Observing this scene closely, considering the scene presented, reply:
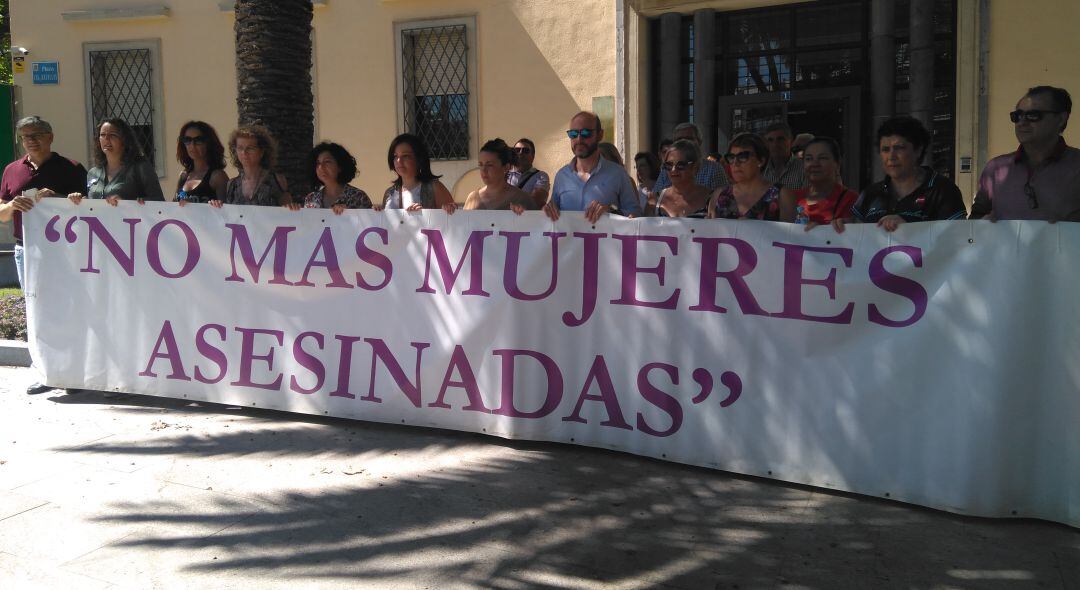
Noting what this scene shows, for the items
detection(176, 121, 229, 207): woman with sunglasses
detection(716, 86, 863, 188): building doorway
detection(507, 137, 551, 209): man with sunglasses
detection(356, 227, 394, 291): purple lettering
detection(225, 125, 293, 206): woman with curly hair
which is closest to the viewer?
detection(356, 227, 394, 291): purple lettering

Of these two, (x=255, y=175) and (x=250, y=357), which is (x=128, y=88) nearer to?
(x=255, y=175)

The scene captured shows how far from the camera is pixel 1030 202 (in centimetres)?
441

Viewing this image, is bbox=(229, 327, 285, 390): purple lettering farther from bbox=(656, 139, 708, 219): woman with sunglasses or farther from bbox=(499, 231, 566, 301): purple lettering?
bbox=(656, 139, 708, 219): woman with sunglasses

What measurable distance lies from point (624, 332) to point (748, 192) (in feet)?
3.48

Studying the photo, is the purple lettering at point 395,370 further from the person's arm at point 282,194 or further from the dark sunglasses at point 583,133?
the dark sunglasses at point 583,133

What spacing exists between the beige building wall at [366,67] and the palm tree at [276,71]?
5.10m

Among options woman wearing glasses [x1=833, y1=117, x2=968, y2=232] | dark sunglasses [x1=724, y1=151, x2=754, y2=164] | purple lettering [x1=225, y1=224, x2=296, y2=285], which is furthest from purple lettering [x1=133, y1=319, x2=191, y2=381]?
woman wearing glasses [x1=833, y1=117, x2=968, y2=232]

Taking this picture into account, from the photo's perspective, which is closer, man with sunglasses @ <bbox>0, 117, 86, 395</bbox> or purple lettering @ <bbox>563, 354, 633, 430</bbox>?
purple lettering @ <bbox>563, 354, 633, 430</bbox>

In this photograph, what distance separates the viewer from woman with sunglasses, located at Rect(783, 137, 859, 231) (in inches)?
201

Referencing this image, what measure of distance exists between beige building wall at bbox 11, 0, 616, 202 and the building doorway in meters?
1.68

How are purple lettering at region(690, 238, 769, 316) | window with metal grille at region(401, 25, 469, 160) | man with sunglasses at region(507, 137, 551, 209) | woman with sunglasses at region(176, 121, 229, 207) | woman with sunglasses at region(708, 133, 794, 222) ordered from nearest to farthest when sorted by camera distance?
1. purple lettering at region(690, 238, 769, 316)
2. woman with sunglasses at region(708, 133, 794, 222)
3. woman with sunglasses at region(176, 121, 229, 207)
4. man with sunglasses at region(507, 137, 551, 209)
5. window with metal grille at region(401, 25, 469, 160)

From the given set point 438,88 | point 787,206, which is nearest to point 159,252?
point 787,206

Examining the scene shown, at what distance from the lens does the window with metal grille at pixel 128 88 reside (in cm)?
1395

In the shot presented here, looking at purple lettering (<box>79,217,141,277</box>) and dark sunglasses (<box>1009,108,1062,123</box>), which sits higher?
dark sunglasses (<box>1009,108,1062,123</box>)
